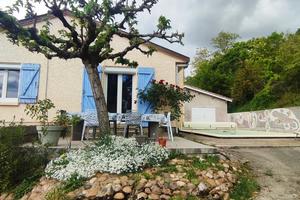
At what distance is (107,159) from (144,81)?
566 centimetres

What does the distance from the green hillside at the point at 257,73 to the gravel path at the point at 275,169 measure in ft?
36.9

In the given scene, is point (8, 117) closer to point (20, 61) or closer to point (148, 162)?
point (20, 61)

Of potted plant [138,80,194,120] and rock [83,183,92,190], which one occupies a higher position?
potted plant [138,80,194,120]

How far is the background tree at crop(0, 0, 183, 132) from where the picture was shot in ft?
16.1

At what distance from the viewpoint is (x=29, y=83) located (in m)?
9.48

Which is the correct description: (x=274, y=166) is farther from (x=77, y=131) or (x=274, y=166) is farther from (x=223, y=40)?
(x=223, y=40)

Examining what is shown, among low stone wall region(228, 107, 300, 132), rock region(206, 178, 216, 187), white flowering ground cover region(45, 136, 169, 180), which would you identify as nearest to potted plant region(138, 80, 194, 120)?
white flowering ground cover region(45, 136, 169, 180)

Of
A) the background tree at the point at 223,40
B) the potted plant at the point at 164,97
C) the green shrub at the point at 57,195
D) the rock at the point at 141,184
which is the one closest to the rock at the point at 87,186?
the green shrub at the point at 57,195

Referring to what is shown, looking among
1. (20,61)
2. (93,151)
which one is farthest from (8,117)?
(93,151)

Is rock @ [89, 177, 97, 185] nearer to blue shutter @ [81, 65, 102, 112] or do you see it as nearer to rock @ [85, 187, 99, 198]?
rock @ [85, 187, 99, 198]

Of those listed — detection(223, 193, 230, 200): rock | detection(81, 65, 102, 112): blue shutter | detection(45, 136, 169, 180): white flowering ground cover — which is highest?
detection(81, 65, 102, 112): blue shutter

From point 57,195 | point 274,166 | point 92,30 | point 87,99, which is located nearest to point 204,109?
point 87,99

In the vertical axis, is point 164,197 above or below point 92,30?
below

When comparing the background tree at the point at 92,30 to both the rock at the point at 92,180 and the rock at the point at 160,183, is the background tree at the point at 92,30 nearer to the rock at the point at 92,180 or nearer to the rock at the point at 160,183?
the rock at the point at 92,180
